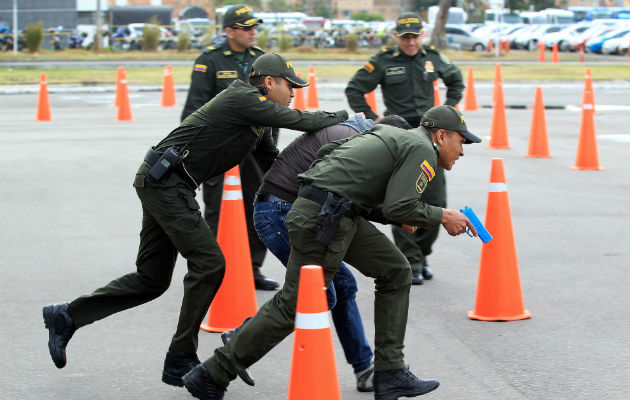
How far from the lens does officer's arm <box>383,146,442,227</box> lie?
4.44m

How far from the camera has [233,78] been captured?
7609 millimetres

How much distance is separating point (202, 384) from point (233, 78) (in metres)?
3.36

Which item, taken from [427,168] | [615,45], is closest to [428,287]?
Result: [427,168]

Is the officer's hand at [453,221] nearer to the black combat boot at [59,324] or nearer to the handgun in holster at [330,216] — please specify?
the handgun in holster at [330,216]

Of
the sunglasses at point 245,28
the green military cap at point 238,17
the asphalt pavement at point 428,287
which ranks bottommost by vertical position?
the asphalt pavement at point 428,287

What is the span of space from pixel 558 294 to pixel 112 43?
165 feet

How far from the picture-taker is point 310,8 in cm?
12975

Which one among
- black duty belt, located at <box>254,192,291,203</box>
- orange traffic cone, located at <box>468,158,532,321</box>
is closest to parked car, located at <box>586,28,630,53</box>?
orange traffic cone, located at <box>468,158,532,321</box>

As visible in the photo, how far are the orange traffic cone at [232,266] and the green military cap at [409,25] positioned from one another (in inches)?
95.4

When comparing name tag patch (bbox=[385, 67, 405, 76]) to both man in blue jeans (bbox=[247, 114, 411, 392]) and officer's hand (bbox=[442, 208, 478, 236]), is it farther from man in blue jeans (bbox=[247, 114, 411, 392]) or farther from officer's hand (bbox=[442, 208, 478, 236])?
officer's hand (bbox=[442, 208, 478, 236])

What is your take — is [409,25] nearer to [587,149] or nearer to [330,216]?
[330,216]

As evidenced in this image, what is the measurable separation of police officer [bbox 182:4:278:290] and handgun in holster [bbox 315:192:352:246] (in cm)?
283

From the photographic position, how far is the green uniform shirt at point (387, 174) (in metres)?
4.46

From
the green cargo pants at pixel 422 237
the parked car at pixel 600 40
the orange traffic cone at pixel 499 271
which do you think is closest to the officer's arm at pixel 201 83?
the green cargo pants at pixel 422 237
